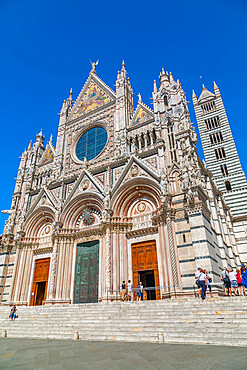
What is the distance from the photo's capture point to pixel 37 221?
21.7 m

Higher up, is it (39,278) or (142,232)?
(142,232)

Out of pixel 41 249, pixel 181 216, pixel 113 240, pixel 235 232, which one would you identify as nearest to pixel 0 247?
pixel 41 249

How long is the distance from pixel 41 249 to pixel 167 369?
58.0 ft

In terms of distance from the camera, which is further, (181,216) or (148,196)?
(148,196)

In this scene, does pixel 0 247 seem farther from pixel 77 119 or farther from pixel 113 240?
pixel 77 119

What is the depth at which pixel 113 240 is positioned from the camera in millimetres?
16578

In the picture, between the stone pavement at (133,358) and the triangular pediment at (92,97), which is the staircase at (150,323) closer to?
the stone pavement at (133,358)

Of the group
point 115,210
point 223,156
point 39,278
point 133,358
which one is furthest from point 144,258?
point 223,156

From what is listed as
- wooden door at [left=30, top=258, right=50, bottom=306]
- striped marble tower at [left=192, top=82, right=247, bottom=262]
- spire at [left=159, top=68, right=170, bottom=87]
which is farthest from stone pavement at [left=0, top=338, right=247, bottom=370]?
striped marble tower at [left=192, top=82, right=247, bottom=262]

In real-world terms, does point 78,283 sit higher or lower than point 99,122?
lower

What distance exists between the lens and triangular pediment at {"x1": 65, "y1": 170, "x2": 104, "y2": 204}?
63.8 feet

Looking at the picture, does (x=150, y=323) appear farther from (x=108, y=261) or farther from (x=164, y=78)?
(x=164, y=78)

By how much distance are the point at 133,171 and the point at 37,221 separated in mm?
9970

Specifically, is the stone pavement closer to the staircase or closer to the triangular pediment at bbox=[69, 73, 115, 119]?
the staircase
